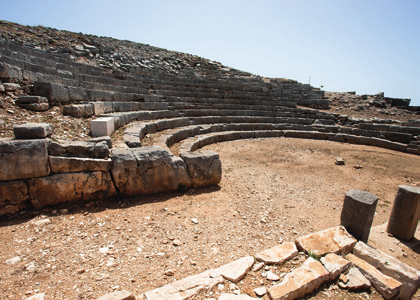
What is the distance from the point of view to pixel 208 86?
14211 millimetres

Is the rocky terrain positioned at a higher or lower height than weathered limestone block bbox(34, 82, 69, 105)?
lower

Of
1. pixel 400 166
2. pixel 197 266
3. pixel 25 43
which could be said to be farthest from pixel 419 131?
pixel 25 43

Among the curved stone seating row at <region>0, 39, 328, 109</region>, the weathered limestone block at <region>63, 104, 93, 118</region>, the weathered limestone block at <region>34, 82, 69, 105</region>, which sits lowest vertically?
the weathered limestone block at <region>63, 104, 93, 118</region>

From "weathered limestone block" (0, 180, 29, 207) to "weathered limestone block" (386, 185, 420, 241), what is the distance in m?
5.69

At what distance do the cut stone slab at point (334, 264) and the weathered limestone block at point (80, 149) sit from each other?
143 inches

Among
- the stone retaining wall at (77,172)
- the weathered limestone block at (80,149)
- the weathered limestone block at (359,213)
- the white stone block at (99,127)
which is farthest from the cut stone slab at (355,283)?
the white stone block at (99,127)

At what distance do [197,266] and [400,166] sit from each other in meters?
8.52

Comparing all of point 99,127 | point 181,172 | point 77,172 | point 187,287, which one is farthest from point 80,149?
point 187,287

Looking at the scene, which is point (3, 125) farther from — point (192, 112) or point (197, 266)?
point (192, 112)

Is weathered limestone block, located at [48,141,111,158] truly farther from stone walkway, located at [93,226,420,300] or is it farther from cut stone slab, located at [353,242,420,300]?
cut stone slab, located at [353,242,420,300]

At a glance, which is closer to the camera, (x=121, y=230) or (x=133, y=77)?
(x=121, y=230)

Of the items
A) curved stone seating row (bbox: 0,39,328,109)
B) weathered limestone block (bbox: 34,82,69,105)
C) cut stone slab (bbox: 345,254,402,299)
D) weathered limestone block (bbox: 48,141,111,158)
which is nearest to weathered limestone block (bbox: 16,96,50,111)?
weathered limestone block (bbox: 34,82,69,105)

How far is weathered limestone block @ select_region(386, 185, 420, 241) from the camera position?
3410 millimetres

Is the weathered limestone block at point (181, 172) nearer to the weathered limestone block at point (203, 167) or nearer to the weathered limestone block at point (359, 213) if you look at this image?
the weathered limestone block at point (203, 167)
